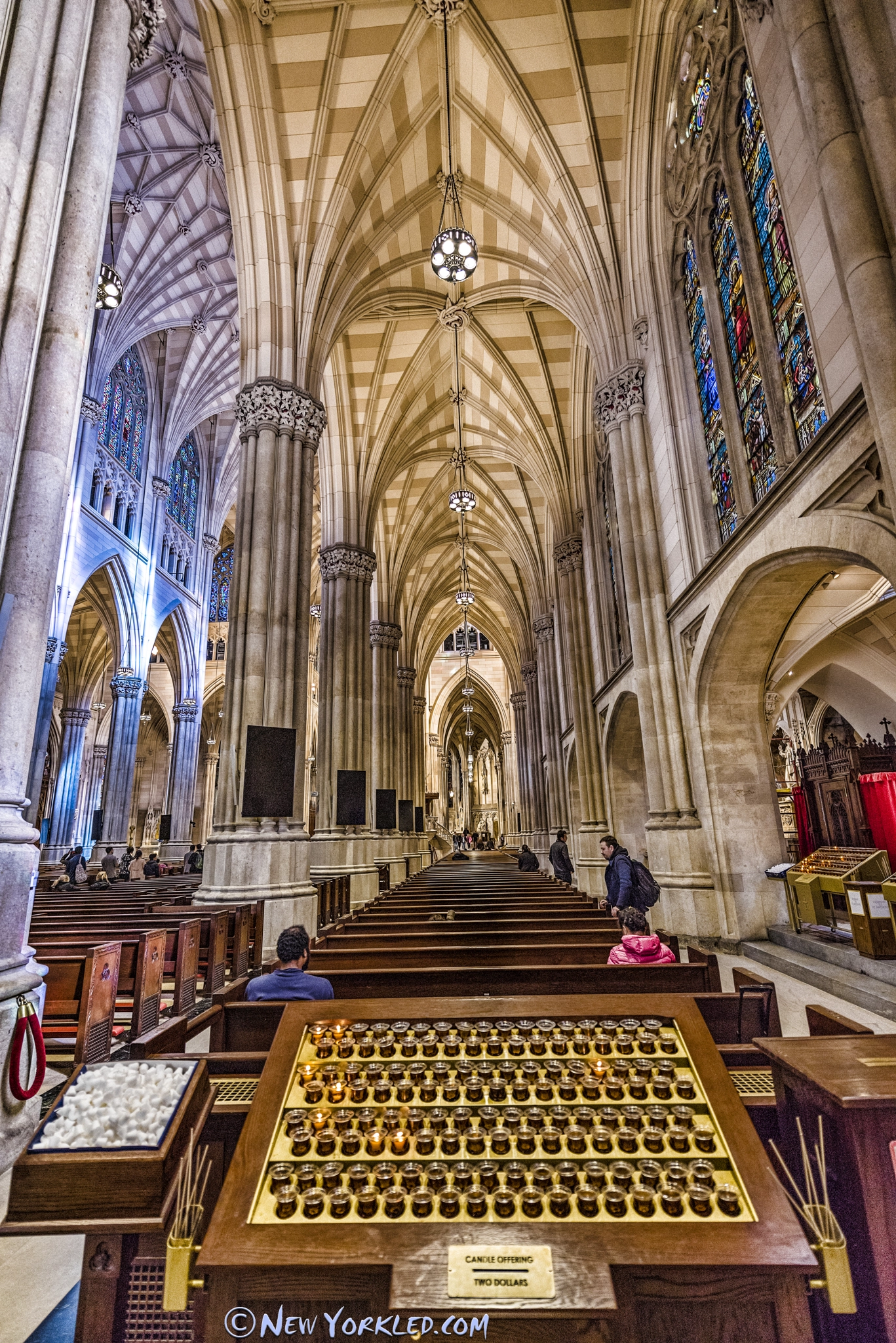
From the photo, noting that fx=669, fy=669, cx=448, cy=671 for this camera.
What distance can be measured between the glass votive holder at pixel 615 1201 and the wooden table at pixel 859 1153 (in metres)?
0.54

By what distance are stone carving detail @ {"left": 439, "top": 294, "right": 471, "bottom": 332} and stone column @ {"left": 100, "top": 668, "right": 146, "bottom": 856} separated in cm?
1399

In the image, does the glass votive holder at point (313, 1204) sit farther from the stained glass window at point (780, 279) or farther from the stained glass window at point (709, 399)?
the stained glass window at point (709, 399)

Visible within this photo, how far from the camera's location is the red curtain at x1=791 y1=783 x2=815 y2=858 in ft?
53.3

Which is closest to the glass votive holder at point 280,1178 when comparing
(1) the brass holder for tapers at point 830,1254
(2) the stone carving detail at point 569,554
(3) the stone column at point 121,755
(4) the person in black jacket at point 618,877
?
(1) the brass holder for tapers at point 830,1254

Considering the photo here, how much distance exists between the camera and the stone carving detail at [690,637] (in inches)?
342

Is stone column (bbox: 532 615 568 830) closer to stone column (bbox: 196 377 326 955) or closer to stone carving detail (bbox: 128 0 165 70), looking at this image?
stone column (bbox: 196 377 326 955)

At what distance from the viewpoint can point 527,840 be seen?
26.9 meters

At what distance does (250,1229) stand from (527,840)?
86.6ft

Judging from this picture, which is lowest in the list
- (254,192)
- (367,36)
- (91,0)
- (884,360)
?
(884,360)

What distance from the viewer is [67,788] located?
2342 centimetres

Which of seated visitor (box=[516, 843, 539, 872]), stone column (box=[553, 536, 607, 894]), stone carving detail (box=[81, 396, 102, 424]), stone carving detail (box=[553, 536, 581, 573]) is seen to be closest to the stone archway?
stone column (box=[553, 536, 607, 894])

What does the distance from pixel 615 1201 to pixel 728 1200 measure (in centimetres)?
23

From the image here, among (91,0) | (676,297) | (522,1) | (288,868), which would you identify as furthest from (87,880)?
(522,1)

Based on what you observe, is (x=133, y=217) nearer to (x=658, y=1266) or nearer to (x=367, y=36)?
(x=367, y=36)
